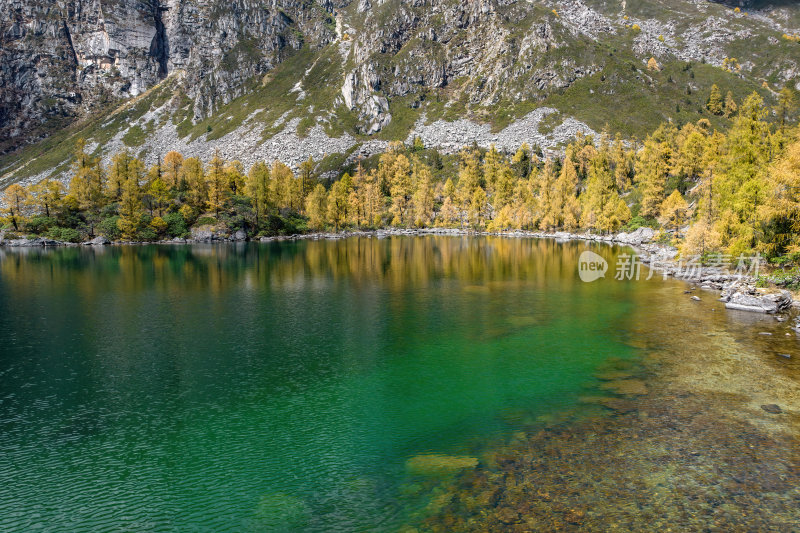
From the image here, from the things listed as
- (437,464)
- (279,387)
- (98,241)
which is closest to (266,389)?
(279,387)

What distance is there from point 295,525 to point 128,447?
9363mm

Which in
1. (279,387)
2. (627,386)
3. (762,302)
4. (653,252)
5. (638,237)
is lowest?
(627,386)

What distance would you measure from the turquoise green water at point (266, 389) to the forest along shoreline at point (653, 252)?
9350 millimetres

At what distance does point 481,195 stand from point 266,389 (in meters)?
139

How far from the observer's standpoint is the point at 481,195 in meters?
156

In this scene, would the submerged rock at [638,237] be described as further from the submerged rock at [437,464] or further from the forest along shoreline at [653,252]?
the submerged rock at [437,464]

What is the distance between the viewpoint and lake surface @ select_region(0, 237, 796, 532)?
52.3 feet

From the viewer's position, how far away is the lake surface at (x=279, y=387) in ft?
52.3

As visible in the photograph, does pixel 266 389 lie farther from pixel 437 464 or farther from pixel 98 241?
pixel 98 241

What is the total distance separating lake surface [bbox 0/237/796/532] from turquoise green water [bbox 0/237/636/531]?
100 millimetres

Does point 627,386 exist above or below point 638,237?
below

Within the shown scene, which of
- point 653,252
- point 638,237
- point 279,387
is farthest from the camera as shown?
point 638,237

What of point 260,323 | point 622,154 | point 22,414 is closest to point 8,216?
point 260,323

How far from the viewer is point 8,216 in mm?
120688
